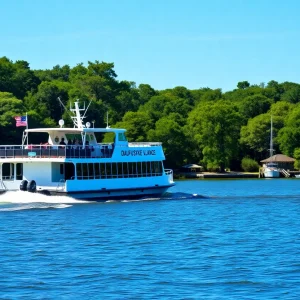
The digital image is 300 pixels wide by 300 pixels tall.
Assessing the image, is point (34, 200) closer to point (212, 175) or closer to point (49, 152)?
point (49, 152)

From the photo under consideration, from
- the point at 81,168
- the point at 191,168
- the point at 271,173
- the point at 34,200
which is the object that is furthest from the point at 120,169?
the point at 191,168

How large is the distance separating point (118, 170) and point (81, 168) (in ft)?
10.1

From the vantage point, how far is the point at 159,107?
149875 mm

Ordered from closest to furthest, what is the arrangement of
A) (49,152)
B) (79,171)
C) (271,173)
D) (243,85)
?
(49,152), (79,171), (271,173), (243,85)

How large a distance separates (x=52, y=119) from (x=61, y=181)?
222ft

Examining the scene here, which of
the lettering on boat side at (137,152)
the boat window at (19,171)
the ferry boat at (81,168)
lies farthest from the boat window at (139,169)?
the boat window at (19,171)

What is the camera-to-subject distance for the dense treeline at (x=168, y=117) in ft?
397

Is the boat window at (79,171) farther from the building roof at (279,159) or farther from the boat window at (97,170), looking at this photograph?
the building roof at (279,159)

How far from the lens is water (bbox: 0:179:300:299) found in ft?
92.0

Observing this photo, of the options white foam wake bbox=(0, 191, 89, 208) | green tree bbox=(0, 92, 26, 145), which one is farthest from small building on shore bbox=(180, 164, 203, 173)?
white foam wake bbox=(0, 191, 89, 208)

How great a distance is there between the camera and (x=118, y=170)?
2296 inches

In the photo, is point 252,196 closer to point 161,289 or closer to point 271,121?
point 161,289

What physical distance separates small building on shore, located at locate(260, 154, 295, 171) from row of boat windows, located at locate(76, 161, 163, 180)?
2623 inches

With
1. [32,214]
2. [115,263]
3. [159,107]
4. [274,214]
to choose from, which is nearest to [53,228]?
[32,214]
